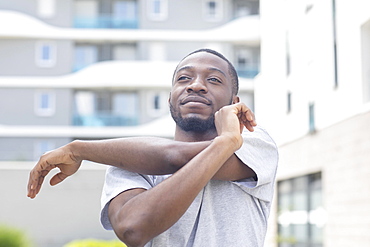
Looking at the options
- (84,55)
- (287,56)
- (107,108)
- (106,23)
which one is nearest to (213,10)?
(106,23)

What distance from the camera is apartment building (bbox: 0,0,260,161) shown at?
17.1m

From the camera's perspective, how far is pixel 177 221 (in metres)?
1.18

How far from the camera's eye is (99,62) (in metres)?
17.6

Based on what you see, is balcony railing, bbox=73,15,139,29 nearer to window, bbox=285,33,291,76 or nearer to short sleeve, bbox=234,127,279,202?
window, bbox=285,33,291,76

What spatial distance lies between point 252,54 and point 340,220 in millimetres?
10562

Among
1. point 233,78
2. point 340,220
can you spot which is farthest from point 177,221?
point 340,220

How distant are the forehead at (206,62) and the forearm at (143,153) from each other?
0.15 metres

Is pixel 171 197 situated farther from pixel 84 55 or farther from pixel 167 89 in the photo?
pixel 84 55

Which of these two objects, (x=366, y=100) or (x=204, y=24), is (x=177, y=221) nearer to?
(x=366, y=100)

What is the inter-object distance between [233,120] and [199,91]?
11cm

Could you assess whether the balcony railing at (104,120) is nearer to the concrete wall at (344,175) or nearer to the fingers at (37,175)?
the concrete wall at (344,175)

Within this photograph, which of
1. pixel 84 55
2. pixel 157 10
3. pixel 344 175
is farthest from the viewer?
pixel 84 55

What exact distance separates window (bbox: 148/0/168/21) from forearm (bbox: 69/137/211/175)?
16.3 m

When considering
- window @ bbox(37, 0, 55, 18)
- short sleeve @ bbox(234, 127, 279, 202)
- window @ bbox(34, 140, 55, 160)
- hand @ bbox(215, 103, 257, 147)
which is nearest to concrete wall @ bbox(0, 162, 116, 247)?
window @ bbox(34, 140, 55, 160)
